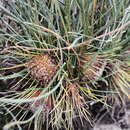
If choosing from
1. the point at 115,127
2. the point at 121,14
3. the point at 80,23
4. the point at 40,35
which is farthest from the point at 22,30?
the point at 115,127

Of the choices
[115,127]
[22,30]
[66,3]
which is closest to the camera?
[66,3]

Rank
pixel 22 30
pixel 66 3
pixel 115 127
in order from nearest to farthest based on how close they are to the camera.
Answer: pixel 66 3 < pixel 22 30 < pixel 115 127

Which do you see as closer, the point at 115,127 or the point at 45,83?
the point at 45,83

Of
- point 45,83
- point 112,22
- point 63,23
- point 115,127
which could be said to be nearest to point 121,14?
point 112,22

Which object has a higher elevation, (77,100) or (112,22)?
(112,22)

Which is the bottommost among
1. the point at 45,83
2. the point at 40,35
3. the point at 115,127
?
the point at 115,127

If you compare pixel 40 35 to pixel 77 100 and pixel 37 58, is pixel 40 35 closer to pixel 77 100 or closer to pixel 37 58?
pixel 37 58

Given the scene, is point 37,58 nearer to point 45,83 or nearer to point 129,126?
point 45,83
